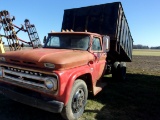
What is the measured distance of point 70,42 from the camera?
5891 millimetres

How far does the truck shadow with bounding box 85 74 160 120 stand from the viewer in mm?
5230

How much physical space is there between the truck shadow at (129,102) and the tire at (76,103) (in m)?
0.54

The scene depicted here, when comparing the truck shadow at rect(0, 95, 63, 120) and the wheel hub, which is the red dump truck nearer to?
the wheel hub

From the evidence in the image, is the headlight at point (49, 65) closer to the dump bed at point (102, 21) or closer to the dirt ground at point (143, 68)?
the dump bed at point (102, 21)

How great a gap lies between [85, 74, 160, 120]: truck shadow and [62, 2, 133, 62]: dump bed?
177cm

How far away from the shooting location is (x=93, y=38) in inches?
236

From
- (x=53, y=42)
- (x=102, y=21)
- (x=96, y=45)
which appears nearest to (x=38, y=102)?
(x=53, y=42)

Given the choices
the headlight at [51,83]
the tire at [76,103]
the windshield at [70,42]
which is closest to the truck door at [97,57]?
the windshield at [70,42]

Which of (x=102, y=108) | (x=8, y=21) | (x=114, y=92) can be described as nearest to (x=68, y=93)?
(x=102, y=108)

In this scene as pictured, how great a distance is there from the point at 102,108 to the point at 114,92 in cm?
190

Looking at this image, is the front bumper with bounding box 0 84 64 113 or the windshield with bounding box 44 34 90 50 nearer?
the front bumper with bounding box 0 84 64 113

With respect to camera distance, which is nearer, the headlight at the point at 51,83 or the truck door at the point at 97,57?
the headlight at the point at 51,83

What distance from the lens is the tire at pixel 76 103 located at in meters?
4.41

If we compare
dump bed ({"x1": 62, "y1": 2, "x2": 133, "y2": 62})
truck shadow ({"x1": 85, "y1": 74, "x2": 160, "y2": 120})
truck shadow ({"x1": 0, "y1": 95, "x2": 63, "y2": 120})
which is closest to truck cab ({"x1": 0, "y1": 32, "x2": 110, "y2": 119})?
truck shadow ({"x1": 0, "y1": 95, "x2": 63, "y2": 120})
